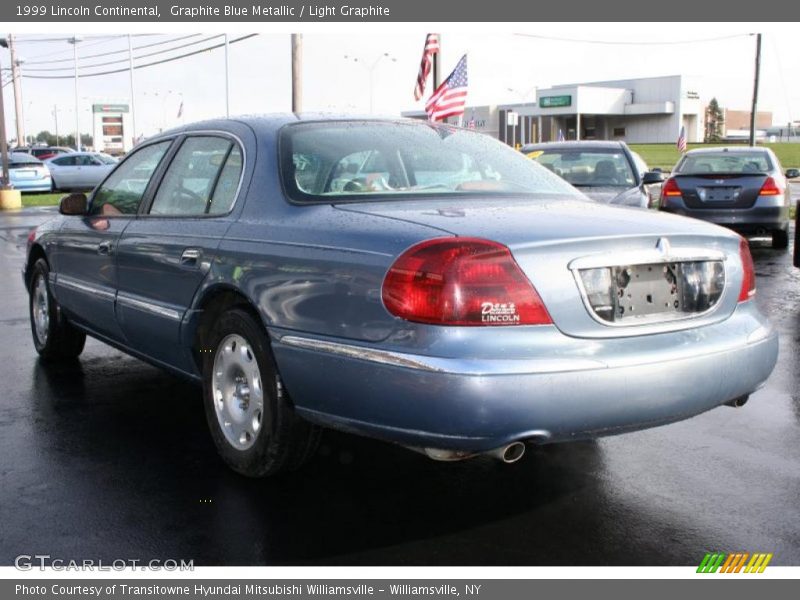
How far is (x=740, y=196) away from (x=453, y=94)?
283 inches

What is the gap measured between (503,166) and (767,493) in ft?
6.32

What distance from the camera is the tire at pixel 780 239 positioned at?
13.5 meters

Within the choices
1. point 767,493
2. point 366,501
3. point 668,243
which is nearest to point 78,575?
point 366,501

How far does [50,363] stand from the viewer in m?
6.70

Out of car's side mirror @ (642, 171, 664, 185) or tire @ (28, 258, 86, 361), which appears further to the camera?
car's side mirror @ (642, 171, 664, 185)

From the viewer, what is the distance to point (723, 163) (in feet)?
45.9

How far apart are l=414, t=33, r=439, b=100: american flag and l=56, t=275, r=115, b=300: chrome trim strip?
1533cm

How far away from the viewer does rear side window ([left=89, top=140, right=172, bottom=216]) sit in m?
5.39

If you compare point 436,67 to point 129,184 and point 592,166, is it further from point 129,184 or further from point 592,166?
point 129,184

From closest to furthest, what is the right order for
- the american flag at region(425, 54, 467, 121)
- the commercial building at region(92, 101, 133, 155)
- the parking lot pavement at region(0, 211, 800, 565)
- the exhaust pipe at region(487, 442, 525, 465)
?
the exhaust pipe at region(487, 442, 525, 465)
the parking lot pavement at region(0, 211, 800, 565)
the american flag at region(425, 54, 467, 121)
the commercial building at region(92, 101, 133, 155)

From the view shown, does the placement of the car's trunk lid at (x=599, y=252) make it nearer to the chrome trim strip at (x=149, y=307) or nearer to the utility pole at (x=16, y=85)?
the chrome trim strip at (x=149, y=307)

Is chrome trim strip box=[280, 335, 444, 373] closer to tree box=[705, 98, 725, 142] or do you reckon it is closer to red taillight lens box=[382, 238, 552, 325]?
red taillight lens box=[382, 238, 552, 325]

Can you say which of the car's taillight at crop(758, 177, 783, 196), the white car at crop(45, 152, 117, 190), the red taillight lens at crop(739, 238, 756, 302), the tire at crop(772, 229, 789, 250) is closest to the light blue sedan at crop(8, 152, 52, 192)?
the white car at crop(45, 152, 117, 190)

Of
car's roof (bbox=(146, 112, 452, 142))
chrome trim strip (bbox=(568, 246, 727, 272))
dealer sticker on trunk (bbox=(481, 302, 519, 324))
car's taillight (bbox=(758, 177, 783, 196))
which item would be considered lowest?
car's taillight (bbox=(758, 177, 783, 196))
